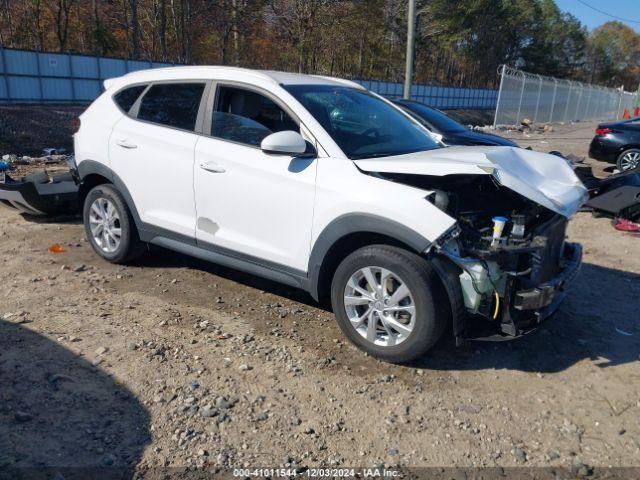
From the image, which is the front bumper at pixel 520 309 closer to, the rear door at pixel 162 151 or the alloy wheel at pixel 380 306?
the alloy wheel at pixel 380 306

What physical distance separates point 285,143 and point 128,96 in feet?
7.33

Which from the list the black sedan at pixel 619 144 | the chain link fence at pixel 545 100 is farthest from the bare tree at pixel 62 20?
the black sedan at pixel 619 144

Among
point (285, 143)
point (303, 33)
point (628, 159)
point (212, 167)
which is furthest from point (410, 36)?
point (303, 33)

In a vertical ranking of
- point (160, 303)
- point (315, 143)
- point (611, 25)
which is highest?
point (611, 25)

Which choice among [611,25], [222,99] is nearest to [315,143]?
[222,99]

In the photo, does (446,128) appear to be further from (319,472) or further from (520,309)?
(319,472)

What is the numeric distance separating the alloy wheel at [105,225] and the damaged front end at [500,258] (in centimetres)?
279

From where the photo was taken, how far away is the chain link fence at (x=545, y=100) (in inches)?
1013

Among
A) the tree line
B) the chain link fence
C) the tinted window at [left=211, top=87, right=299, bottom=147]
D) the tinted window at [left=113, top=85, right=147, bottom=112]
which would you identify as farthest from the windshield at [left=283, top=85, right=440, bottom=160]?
the tree line

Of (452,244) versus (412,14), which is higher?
(412,14)

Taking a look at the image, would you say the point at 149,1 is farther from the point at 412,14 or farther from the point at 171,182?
the point at 171,182

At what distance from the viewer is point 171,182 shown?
15.2ft

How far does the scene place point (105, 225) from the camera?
5.38 metres

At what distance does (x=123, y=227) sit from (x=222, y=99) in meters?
1.62
